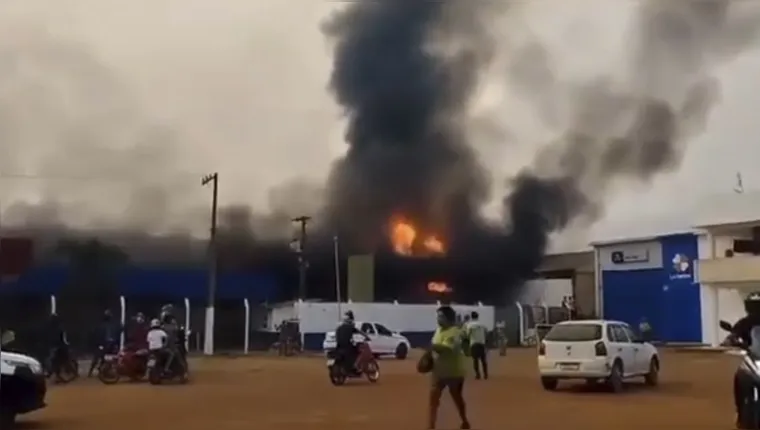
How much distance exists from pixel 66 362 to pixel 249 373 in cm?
546

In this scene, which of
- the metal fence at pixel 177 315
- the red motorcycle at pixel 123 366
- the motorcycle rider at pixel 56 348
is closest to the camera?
the motorcycle rider at pixel 56 348

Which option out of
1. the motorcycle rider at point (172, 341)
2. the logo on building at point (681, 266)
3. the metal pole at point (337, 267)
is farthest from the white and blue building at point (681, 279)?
the motorcycle rider at point (172, 341)

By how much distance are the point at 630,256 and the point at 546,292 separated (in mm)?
8054

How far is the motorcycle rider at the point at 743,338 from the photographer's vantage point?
1159cm

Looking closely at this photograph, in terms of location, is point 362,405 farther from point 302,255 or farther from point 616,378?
point 302,255

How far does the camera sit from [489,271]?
53719 mm

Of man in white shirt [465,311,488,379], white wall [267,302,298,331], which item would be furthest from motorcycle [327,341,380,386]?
white wall [267,302,298,331]

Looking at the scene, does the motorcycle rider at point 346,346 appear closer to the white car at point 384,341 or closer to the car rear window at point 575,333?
the car rear window at point 575,333

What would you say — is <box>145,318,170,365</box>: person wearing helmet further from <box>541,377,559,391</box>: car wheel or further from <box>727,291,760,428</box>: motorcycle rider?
<box>727,291,760,428</box>: motorcycle rider

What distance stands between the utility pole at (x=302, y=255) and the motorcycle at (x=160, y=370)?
78.9 ft

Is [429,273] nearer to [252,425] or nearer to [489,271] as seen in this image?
[489,271]

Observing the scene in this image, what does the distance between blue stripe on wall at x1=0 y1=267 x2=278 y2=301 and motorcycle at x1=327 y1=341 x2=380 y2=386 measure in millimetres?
22921

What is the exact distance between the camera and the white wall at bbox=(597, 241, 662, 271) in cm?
5075

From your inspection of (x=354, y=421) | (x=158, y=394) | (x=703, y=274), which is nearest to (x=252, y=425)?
(x=354, y=421)
